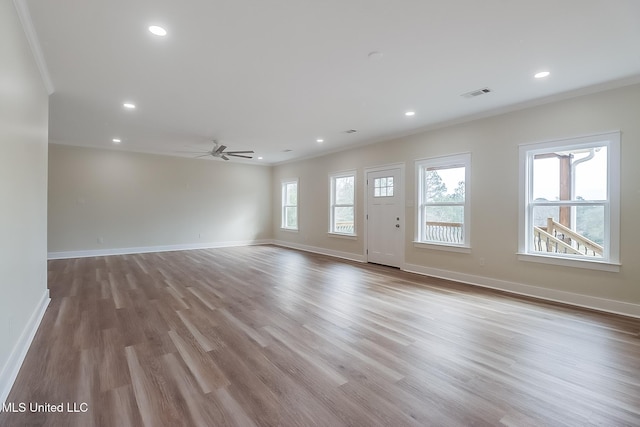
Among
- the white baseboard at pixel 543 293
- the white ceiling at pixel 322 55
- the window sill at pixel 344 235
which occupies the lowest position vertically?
the white baseboard at pixel 543 293

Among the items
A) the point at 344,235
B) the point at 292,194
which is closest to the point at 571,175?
the point at 344,235

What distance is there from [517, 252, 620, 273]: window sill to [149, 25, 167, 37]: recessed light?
4969 millimetres

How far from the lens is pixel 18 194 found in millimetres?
2320

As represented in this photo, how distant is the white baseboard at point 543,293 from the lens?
3396mm

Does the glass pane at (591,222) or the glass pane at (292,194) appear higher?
the glass pane at (292,194)

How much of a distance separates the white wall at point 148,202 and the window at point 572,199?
24.1ft

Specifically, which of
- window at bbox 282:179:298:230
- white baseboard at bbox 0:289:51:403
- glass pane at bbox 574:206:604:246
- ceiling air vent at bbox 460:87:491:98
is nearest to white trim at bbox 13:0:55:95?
white baseboard at bbox 0:289:51:403

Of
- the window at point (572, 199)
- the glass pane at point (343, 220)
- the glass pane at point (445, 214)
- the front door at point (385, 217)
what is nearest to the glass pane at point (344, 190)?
the glass pane at point (343, 220)

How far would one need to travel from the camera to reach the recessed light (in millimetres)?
2465

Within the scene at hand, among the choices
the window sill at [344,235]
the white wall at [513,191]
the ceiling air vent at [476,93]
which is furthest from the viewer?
the window sill at [344,235]

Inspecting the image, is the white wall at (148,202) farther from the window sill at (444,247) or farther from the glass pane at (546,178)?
the glass pane at (546,178)

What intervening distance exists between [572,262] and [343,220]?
14.7 ft

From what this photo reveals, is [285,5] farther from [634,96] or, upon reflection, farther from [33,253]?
[634,96]

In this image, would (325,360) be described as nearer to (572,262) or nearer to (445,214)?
(572,262)
